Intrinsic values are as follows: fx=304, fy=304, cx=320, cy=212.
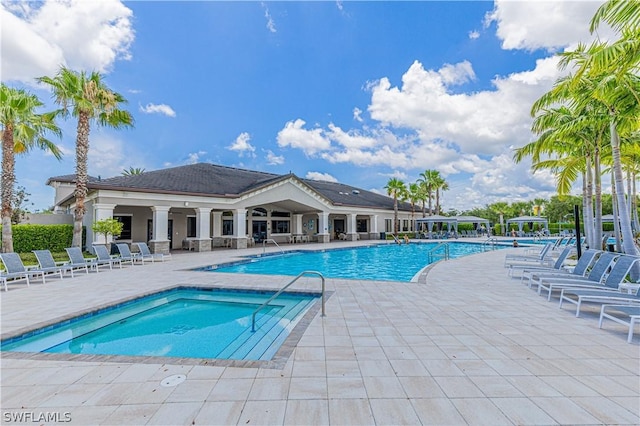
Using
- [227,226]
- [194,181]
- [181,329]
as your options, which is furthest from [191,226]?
[181,329]

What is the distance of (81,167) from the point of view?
46.0ft

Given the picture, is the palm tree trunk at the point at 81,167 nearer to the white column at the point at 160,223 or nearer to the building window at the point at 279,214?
the white column at the point at 160,223

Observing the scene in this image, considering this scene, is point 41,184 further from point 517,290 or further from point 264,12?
point 517,290

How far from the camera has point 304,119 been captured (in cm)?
3219

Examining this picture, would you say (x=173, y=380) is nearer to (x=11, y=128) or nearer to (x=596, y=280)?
(x=596, y=280)

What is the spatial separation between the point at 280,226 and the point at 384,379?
82.7 ft

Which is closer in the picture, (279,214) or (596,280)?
(596,280)

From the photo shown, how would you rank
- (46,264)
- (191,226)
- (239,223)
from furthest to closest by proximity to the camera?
1. (191,226)
2. (239,223)
3. (46,264)

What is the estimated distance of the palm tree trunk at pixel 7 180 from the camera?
474 inches

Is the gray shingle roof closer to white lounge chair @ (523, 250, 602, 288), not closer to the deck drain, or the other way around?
the deck drain

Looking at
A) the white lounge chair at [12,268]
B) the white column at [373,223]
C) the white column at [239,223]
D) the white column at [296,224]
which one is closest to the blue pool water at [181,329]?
the white lounge chair at [12,268]

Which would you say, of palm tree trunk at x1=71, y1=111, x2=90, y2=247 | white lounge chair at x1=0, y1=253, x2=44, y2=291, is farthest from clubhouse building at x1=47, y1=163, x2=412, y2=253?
white lounge chair at x1=0, y1=253, x2=44, y2=291

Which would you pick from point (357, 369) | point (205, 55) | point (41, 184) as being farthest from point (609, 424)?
point (41, 184)

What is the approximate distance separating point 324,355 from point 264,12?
20.3 metres
